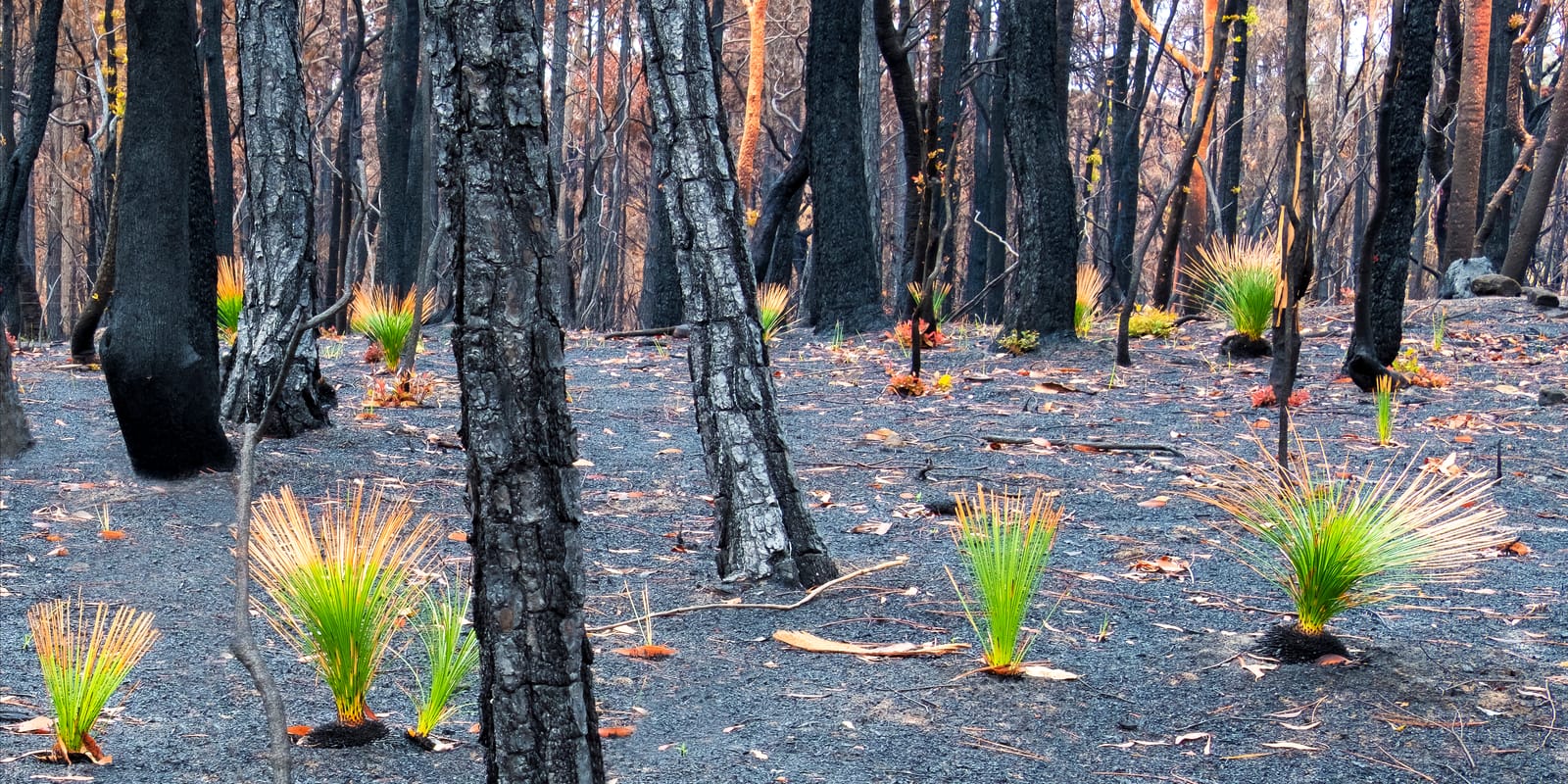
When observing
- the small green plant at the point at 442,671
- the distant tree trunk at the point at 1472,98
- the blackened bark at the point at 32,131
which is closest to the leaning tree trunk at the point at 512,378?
the small green plant at the point at 442,671

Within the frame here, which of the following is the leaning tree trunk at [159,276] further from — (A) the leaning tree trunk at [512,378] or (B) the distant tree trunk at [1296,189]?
(B) the distant tree trunk at [1296,189]

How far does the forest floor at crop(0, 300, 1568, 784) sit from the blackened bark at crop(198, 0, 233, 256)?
4150 millimetres

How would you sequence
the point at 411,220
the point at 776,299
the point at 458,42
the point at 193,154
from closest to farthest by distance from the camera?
the point at 458,42 < the point at 193,154 < the point at 776,299 < the point at 411,220

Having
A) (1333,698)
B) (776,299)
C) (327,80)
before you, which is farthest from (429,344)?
(327,80)

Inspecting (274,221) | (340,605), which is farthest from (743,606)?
(274,221)

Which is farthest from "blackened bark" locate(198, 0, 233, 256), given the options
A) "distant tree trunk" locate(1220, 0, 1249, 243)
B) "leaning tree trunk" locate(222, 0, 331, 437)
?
"distant tree trunk" locate(1220, 0, 1249, 243)

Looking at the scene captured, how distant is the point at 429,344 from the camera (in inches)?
417

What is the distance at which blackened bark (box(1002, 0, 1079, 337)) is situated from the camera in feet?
28.7

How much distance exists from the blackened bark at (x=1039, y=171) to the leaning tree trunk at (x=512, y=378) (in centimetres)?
726

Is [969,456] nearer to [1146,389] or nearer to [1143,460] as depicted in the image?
[1143,460]

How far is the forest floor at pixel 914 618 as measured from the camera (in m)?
2.68

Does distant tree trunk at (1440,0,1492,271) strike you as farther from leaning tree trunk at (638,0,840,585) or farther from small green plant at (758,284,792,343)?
Result: leaning tree trunk at (638,0,840,585)

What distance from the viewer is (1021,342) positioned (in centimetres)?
880

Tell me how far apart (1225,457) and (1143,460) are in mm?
372
